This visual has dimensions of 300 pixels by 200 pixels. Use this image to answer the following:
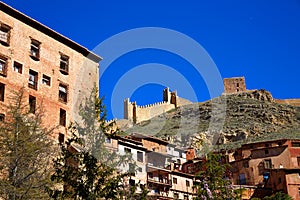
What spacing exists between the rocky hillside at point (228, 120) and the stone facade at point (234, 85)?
3.94 m

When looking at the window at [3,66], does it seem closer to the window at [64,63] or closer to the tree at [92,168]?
the window at [64,63]

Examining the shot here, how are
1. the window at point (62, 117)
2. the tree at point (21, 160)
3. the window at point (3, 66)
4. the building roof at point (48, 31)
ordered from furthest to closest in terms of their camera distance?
the window at point (62, 117) → the building roof at point (48, 31) → the window at point (3, 66) → the tree at point (21, 160)

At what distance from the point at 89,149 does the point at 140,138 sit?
39.4 metres

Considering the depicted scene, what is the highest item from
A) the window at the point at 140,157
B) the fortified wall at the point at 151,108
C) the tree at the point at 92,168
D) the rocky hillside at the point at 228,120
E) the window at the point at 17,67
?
the fortified wall at the point at 151,108

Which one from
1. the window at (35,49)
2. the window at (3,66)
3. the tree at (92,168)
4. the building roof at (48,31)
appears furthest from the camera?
the window at (35,49)

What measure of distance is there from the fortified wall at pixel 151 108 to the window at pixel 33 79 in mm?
85288

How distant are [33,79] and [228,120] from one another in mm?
67431

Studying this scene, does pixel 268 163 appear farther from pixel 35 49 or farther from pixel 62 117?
pixel 35 49

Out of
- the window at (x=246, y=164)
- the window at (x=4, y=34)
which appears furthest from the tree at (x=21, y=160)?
the window at (x=246, y=164)

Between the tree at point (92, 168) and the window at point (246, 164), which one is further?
the window at point (246, 164)

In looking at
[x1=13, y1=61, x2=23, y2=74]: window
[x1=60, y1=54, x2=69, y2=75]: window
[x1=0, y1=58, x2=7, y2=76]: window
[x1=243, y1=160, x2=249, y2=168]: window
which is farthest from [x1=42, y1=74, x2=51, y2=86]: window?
[x1=243, y1=160, x2=249, y2=168]: window

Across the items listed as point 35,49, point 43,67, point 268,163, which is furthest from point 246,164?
point 35,49

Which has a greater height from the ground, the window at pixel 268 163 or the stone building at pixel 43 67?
the stone building at pixel 43 67

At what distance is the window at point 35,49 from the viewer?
121ft
